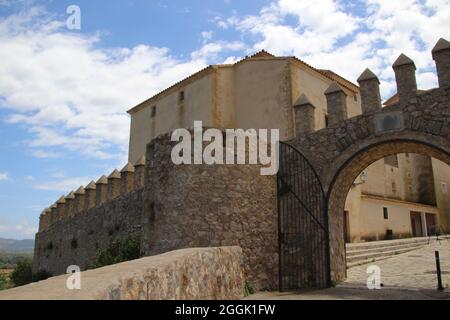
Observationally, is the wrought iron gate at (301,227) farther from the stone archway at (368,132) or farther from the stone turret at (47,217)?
the stone turret at (47,217)

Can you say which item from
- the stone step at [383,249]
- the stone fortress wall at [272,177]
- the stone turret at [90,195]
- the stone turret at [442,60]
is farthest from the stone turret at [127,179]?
the stone turret at [442,60]

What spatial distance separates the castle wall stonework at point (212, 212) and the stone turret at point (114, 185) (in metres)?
7.78

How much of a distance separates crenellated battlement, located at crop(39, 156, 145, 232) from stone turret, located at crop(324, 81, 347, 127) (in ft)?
24.6

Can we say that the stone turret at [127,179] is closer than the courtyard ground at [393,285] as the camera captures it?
No

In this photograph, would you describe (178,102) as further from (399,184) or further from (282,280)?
(399,184)

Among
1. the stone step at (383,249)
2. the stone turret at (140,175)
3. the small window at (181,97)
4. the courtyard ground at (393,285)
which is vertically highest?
the small window at (181,97)

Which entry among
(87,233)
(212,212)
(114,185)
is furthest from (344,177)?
(87,233)

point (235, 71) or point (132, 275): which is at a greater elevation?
point (235, 71)

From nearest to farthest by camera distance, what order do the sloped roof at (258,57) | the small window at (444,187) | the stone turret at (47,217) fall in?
the sloped roof at (258,57) < the stone turret at (47,217) < the small window at (444,187)

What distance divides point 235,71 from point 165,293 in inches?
632

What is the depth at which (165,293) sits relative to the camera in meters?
3.59

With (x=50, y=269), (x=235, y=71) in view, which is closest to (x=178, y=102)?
(x=235, y=71)

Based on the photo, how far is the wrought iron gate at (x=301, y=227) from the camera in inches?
334

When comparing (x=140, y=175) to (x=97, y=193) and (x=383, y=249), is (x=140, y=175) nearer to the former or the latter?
(x=97, y=193)
